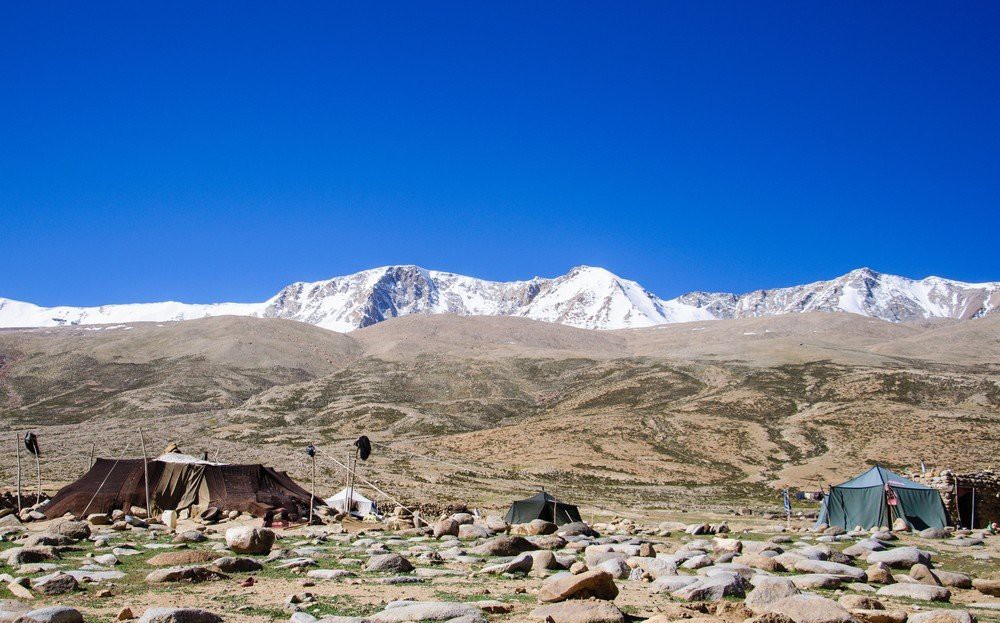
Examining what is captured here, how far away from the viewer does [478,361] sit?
153000mm

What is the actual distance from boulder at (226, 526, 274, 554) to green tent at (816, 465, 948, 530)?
24918 mm

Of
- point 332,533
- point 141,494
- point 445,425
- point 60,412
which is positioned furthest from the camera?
point 60,412

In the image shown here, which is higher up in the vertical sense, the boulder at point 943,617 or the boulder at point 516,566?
the boulder at point 943,617

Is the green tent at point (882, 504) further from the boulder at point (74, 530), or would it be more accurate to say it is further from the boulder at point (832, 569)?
the boulder at point (74, 530)

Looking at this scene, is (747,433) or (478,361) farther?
(478,361)

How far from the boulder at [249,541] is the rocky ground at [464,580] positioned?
4cm

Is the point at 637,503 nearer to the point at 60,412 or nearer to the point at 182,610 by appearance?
the point at 182,610

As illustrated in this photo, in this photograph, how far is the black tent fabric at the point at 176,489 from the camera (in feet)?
87.1

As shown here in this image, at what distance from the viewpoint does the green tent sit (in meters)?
29.9

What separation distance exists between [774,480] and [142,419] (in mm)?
85536

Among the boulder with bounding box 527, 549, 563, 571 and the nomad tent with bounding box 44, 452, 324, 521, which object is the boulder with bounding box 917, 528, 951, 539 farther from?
the nomad tent with bounding box 44, 452, 324, 521

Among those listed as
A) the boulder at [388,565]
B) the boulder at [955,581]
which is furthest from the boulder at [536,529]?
the boulder at [955,581]

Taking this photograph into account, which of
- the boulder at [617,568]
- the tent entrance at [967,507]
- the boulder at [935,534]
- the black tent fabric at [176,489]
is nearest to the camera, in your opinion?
the boulder at [617,568]

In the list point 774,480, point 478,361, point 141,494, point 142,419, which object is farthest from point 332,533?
point 478,361
